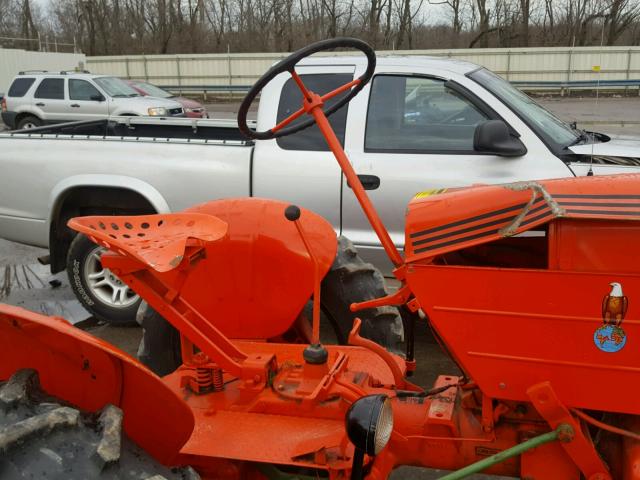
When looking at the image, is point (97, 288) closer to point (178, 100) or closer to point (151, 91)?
point (178, 100)

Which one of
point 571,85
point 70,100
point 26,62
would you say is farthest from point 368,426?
point 26,62

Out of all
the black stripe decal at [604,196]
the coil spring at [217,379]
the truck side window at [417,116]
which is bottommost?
the coil spring at [217,379]

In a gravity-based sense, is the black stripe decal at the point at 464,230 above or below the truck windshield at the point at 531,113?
below

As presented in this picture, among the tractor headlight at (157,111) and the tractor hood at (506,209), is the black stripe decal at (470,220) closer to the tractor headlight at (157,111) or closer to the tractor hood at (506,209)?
the tractor hood at (506,209)

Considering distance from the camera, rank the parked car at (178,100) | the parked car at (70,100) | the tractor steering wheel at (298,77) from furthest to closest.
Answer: the parked car at (178,100) → the parked car at (70,100) → the tractor steering wheel at (298,77)

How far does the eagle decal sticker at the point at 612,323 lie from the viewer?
6.04 feet

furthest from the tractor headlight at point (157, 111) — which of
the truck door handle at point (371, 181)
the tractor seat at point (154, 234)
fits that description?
the tractor seat at point (154, 234)

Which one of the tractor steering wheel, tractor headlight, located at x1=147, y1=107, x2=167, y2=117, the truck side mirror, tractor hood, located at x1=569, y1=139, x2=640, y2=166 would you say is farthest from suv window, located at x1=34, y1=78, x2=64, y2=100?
the tractor steering wheel

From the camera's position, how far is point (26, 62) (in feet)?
92.8

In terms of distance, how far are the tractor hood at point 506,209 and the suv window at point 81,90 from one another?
53.4ft

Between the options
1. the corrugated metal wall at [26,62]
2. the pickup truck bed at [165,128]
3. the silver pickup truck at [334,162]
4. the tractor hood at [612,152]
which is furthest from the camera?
the corrugated metal wall at [26,62]

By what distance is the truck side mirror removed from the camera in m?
4.06

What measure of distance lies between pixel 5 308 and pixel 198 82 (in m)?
30.1

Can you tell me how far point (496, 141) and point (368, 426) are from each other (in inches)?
110
